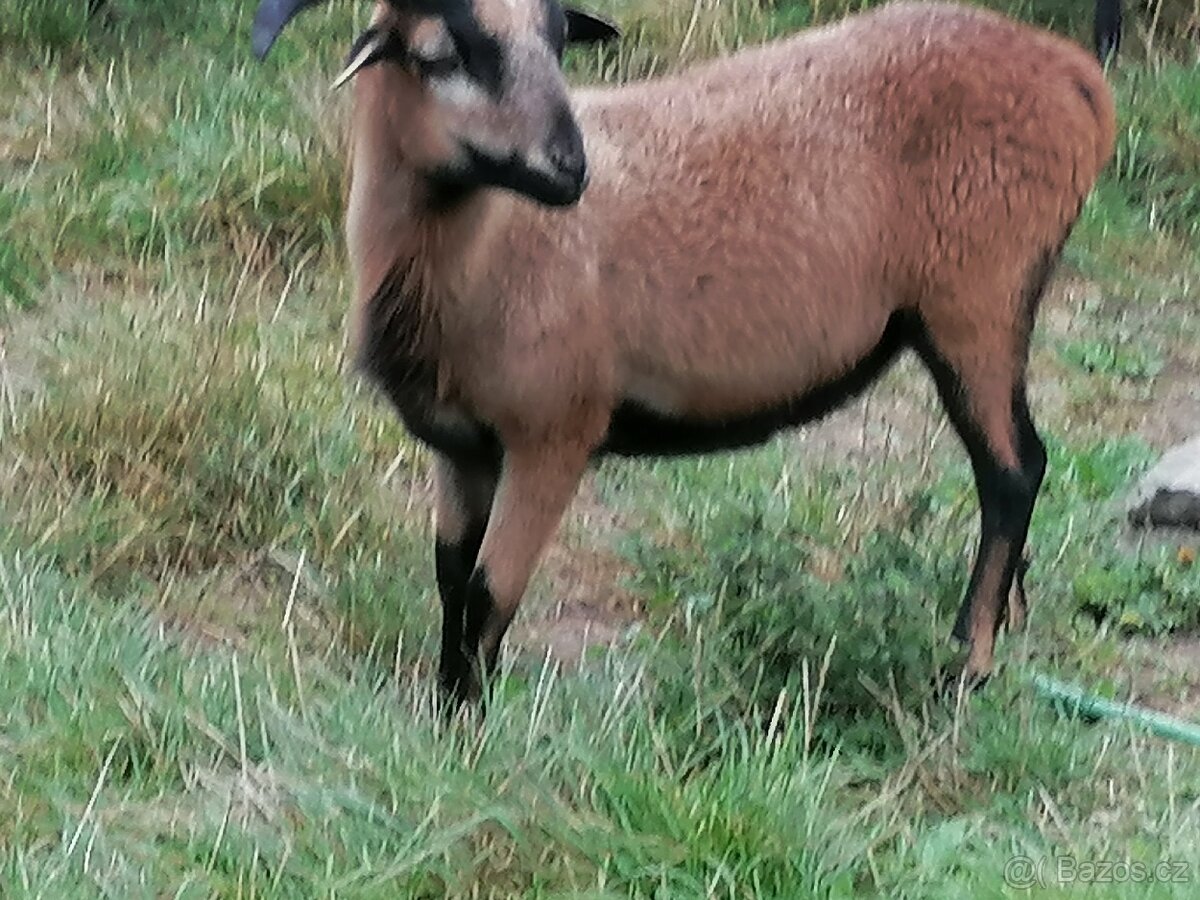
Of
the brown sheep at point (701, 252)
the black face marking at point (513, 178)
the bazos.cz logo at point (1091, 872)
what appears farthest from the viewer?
the brown sheep at point (701, 252)

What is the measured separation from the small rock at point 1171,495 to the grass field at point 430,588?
13 centimetres

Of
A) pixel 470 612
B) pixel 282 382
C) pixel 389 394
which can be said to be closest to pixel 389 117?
pixel 389 394

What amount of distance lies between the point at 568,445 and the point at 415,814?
0.93 meters

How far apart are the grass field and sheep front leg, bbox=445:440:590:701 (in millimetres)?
201

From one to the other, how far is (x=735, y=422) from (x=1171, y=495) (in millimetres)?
1632

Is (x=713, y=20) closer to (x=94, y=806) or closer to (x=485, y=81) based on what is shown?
(x=485, y=81)

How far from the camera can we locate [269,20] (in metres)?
3.14

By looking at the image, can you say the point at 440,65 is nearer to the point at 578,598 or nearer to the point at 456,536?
the point at 456,536

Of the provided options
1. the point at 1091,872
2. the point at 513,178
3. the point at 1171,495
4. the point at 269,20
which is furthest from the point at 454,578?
the point at 1171,495

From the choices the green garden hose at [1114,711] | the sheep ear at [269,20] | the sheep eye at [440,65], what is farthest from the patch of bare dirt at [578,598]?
the sheep ear at [269,20]

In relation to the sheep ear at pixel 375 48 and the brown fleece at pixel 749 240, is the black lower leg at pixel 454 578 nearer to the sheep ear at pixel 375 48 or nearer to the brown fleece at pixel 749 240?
the brown fleece at pixel 749 240

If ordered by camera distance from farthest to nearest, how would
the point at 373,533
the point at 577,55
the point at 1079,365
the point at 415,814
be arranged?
1. the point at 577,55
2. the point at 1079,365
3. the point at 373,533
4. the point at 415,814

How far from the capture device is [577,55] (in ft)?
24.3

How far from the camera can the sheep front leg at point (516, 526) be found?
12.2 feet
